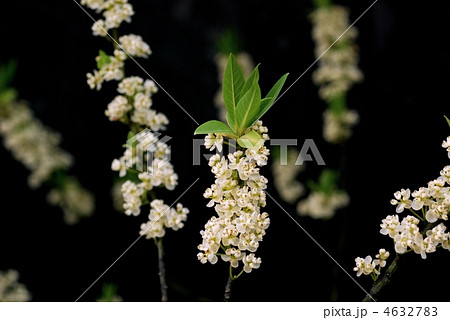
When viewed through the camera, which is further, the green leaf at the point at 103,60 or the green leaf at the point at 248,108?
the green leaf at the point at 103,60

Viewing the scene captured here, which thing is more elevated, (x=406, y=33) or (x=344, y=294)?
(x=406, y=33)

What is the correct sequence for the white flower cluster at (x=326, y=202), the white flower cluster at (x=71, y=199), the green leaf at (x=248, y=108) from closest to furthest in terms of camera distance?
1. the green leaf at (x=248, y=108)
2. the white flower cluster at (x=326, y=202)
3. the white flower cluster at (x=71, y=199)

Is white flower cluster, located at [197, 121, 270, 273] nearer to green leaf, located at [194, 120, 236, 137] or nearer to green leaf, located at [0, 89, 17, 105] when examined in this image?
green leaf, located at [194, 120, 236, 137]

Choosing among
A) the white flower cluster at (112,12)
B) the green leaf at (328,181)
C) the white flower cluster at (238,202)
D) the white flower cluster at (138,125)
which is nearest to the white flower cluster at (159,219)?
the white flower cluster at (138,125)

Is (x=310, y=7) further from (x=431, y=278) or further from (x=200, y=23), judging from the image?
(x=431, y=278)

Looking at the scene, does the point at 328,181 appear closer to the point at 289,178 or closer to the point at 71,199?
the point at 289,178

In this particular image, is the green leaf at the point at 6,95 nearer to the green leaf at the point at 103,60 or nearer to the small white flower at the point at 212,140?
the green leaf at the point at 103,60

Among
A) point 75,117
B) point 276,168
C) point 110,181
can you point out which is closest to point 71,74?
point 75,117

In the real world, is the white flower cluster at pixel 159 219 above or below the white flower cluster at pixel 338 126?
below
